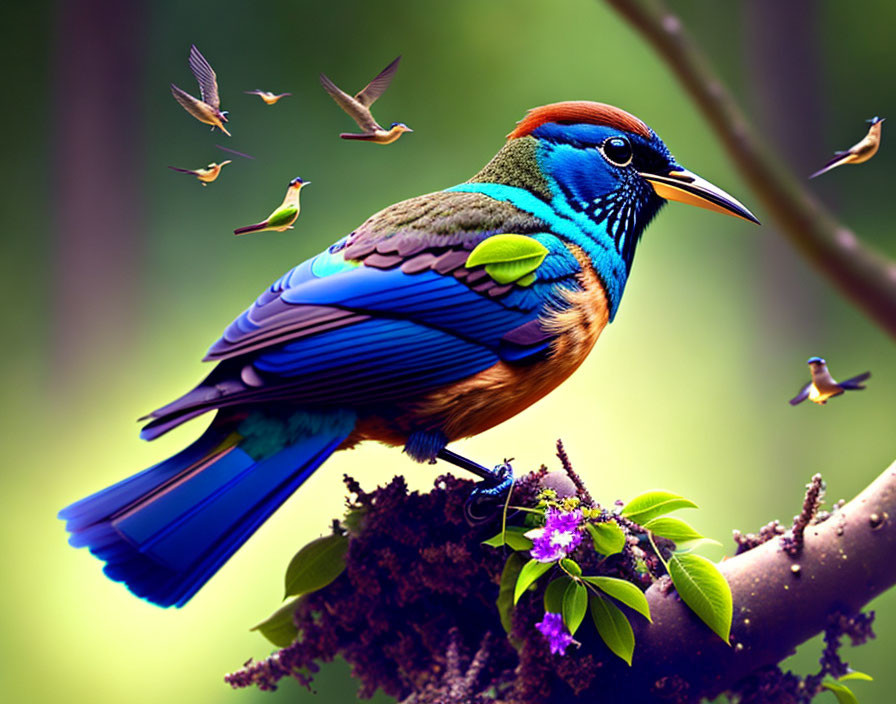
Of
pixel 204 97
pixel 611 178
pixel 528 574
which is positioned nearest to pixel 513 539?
pixel 528 574

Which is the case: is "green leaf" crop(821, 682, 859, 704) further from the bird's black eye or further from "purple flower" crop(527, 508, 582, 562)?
the bird's black eye

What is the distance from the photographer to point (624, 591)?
1273 mm

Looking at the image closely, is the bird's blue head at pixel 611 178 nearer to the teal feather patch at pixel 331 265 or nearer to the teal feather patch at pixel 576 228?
the teal feather patch at pixel 576 228

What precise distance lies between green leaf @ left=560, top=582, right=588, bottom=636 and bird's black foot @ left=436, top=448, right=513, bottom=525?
5.9 inches

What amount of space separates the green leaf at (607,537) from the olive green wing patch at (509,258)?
36 cm

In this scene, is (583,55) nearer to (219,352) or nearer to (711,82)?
(711,82)

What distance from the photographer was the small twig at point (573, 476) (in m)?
1.23

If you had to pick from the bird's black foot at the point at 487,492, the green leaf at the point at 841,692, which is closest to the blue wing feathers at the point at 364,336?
the bird's black foot at the point at 487,492

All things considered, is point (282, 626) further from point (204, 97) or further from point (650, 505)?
point (204, 97)

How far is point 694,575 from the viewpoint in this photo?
4.25 feet

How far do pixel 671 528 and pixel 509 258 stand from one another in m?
0.44

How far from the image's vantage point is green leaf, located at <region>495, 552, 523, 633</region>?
1.31 metres

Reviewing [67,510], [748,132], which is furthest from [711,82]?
[67,510]

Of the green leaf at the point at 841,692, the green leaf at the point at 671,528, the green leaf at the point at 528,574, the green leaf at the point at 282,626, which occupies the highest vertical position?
the green leaf at the point at 282,626
